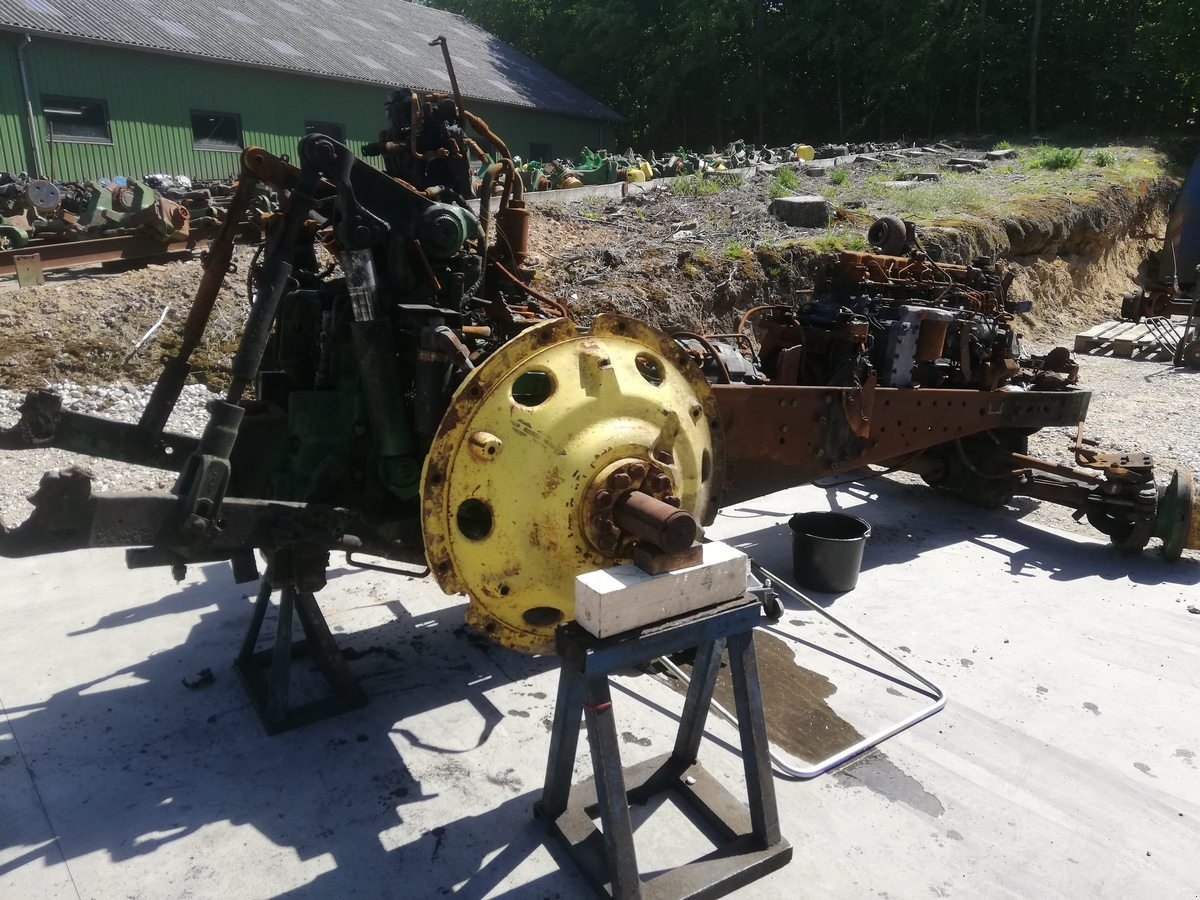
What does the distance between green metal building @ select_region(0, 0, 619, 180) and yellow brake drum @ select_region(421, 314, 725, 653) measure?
1589 cm

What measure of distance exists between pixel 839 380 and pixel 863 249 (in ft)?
17.9

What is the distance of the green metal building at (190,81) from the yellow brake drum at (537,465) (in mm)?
15893

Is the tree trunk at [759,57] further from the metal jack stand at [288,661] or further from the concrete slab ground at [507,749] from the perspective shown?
the metal jack stand at [288,661]

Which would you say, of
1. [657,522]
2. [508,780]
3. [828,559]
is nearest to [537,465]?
[657,522]

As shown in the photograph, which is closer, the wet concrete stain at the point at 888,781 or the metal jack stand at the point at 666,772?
the metal jack stand at the point at 666,772

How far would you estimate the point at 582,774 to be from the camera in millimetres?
3320

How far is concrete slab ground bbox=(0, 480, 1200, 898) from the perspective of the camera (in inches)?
112

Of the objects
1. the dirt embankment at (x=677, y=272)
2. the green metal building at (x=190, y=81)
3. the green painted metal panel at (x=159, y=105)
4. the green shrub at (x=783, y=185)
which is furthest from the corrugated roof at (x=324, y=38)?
the dirt embankment at (x=677, y=272)

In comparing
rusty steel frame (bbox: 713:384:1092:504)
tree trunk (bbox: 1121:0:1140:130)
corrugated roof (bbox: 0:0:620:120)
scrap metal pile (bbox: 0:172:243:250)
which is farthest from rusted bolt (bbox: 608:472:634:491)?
tree trunk (bbox: 1121:0:1140:130)

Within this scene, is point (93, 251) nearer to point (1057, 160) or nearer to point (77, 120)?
point (77, 120)

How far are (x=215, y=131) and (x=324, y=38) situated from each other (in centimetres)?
463

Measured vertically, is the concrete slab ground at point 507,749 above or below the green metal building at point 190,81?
below

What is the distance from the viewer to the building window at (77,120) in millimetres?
15153

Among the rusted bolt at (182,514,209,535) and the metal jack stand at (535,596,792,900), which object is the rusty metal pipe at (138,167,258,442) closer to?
the rusted bolt at (182,514,209,535)
